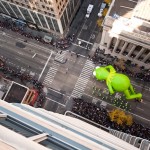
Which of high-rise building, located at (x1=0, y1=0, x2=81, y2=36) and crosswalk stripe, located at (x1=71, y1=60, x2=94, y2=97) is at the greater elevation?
high-rise building, located at (x1=0, y1=0, x2=81, y2=36)

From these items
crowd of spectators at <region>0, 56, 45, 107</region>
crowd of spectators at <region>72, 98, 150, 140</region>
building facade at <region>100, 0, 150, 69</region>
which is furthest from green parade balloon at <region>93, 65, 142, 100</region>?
crowd of spectators at <region>0, 56, 45, 107</region>

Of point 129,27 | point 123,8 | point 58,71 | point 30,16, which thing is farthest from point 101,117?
point 30,16

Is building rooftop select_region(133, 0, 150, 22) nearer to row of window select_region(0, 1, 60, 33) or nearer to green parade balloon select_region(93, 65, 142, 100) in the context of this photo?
green parade balloon select_region(93, 65, 142, 100)

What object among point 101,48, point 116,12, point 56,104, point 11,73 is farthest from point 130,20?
point 11,73

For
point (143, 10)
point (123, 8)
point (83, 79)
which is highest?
point (123, 8)

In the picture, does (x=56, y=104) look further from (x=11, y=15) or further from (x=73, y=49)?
(x=11, y=15)

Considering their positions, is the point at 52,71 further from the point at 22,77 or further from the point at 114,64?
the point at 114,64

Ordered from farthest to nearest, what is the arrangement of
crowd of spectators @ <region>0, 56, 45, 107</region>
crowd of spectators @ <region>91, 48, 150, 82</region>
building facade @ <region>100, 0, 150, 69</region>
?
1. crowd of spectators @ <region>0, 56, 45, 107</region>
2. crowd of spectators @ <region>91, 48, 150, 82</region>
3. building facade @ <region>100, 0, 150, 69</region>
